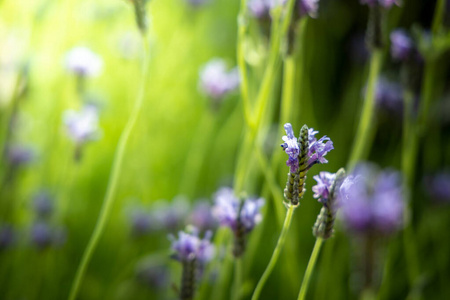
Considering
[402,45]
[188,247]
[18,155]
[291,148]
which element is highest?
[402,45]

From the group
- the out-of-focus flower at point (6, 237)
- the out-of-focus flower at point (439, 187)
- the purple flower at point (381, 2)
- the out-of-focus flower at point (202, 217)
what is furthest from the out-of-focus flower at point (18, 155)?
the out-of-focus flower at point (439, 187)

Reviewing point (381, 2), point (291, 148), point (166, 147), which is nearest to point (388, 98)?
point (381, 2)

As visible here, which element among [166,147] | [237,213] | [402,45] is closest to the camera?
[237,213]

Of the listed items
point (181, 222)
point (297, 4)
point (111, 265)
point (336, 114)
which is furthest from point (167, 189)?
point (297, 4)

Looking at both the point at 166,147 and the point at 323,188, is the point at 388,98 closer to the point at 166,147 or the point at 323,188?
the point at 323,188

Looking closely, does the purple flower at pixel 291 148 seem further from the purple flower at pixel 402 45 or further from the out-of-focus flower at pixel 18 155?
the out-of-focus flower at pixel 18 155

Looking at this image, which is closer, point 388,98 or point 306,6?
point 306,6
